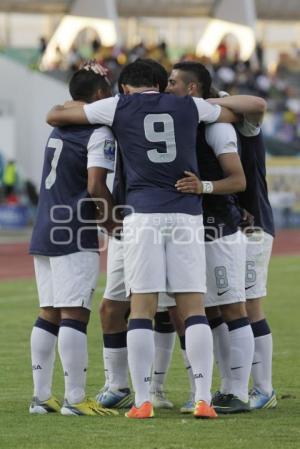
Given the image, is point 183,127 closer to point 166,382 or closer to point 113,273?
point 113,273

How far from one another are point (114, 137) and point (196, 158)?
1.66 ft

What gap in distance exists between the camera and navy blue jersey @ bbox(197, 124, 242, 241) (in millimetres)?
7656

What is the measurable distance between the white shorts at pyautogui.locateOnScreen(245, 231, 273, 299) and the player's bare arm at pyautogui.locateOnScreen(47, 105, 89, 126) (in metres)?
1.49

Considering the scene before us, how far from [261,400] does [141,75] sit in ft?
7.19

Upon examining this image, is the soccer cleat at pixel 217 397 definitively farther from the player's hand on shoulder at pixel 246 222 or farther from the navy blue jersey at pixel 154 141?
the navy blue jersey at pixel 154 141

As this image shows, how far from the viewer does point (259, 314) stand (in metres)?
8.18

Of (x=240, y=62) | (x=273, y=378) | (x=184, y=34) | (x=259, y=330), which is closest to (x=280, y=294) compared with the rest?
(x=273, y=378)

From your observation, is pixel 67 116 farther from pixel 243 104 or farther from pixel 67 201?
pixel 243 104

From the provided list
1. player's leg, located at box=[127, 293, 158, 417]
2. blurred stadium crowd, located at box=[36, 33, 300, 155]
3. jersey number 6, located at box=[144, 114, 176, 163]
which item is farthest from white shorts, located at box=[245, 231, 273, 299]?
blurred stadium crowd, located at box=[36, 33, 300, 155]

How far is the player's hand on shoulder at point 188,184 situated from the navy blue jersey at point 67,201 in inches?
24.4

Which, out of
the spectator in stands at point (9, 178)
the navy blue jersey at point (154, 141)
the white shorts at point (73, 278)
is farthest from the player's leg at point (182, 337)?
the spectator in stands at point (9, 178)

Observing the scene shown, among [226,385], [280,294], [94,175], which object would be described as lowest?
[280,294]

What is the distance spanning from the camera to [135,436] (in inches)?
261

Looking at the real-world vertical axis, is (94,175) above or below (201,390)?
above
